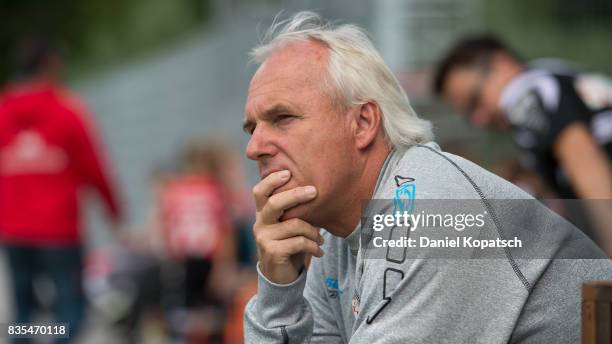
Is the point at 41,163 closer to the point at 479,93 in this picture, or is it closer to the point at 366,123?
the point at 479,93

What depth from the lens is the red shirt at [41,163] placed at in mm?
7312

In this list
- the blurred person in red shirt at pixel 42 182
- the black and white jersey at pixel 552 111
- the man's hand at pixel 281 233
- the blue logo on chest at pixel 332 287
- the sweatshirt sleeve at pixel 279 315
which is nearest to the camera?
the man's hand at pixel 281 233

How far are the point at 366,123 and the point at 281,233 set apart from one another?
34cm

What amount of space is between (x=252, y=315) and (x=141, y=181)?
14753 millimetres

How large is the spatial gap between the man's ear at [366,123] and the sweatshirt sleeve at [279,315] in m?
0.37

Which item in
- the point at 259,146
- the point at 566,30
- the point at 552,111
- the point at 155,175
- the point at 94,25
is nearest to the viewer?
the point at 259,146

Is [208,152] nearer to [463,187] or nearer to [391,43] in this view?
[391,43]

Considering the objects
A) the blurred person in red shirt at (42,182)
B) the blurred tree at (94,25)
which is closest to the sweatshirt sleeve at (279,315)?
the blurred person in red shirt at (42,182)

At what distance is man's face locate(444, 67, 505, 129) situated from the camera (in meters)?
5.31

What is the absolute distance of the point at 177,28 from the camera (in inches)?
752

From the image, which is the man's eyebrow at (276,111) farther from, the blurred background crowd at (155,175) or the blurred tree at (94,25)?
the blurred tree at (94,25)

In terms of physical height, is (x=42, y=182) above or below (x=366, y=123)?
below

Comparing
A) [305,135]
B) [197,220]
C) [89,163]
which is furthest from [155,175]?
[305,135]

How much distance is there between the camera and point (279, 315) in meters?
2.94
